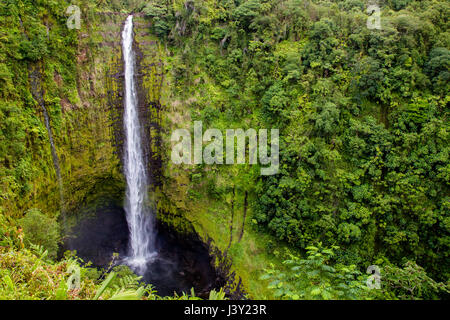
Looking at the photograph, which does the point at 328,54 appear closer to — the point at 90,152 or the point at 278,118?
the point at 278,118

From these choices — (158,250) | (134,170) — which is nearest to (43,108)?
(134,170)

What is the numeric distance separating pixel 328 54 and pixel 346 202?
7805 mm

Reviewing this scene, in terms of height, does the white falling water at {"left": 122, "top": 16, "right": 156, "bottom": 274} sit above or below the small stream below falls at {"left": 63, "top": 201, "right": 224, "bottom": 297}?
above

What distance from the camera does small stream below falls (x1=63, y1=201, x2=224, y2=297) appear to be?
1305cm

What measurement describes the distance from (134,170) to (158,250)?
5.08m

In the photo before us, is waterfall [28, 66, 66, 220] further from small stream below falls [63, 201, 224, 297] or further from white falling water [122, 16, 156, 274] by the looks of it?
white falling water [122, 16, 156, 274]

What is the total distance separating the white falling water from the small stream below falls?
61 centimetres

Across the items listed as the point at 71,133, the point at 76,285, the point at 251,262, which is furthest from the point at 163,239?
the point at 76,285

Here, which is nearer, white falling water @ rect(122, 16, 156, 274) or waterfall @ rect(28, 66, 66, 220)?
waterfall @ rect(28, 66, 66, 220)

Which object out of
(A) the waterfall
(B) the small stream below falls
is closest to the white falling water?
(B) the small stream below falls

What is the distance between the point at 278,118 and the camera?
45.1 feet

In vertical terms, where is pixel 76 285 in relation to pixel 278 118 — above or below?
below

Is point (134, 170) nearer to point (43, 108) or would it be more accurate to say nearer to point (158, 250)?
point (158, 250)

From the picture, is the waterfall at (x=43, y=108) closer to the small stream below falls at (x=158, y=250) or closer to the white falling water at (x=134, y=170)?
the small stream below falls at (x=158, y=250)
